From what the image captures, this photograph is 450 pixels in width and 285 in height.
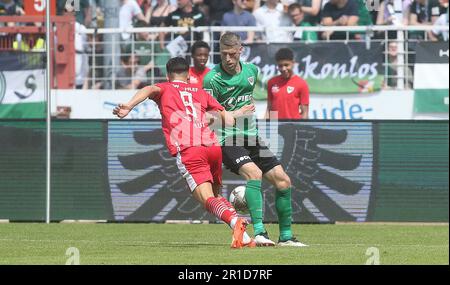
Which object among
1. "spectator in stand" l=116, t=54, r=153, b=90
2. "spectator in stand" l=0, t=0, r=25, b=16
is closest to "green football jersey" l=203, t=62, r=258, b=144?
"spectator in stand" l=116, t=54, r=153, b=90

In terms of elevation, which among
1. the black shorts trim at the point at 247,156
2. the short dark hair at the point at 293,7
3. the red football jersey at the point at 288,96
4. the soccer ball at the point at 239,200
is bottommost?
the soccer ball at the point at 239,200

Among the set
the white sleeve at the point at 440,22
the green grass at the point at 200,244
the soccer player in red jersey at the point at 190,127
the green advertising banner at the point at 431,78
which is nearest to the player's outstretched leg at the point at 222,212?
the soccer player in red jersey at the point at 190,127

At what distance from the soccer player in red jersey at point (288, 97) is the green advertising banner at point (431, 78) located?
9.26 feet

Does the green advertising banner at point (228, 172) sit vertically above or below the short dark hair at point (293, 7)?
below

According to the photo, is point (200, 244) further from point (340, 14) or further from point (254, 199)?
point (340, 14)

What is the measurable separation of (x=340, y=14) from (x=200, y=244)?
9411 millimetres

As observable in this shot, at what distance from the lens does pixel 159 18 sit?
23625 millimetres

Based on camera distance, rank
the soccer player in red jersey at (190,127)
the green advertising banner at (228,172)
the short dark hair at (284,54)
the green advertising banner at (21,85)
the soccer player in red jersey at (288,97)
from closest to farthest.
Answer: the soccer player in red jersey at (190,127)
the green advertising banner at (228,172)
the short dark hair at (284,54)
the soccer player in red jersey at (288,97)
the green advertising banner at (21,85)

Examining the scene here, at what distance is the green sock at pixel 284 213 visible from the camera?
1429 centimetres

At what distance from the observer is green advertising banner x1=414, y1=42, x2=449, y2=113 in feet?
70.7

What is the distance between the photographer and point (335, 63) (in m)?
22.1

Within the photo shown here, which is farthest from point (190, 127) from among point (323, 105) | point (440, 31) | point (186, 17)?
point (440, 31)

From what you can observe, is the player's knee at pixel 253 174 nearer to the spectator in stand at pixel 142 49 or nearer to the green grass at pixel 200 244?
the green grass at pixel 200 244

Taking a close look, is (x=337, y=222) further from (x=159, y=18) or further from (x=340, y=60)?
(x=159, y=18)
